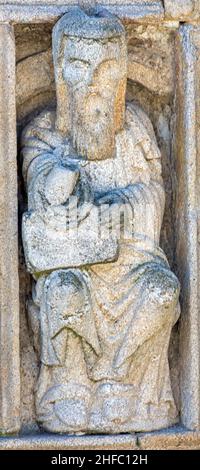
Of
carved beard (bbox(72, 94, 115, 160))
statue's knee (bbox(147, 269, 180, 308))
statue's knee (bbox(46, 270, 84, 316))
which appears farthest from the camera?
carved beard (bbox(72, 94, 115, 160))

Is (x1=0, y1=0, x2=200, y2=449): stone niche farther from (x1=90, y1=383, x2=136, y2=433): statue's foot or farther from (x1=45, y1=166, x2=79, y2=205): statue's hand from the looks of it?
(x1=45, y1=166, x2=79, y2=205): statue's hand

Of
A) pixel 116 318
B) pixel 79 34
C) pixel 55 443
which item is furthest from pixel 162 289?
pixel 79 34

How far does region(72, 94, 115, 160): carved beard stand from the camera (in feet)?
32.1

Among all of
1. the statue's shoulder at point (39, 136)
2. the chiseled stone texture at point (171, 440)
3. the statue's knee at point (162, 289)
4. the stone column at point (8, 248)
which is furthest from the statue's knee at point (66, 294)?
the chiseled stone texture at point (171, 440)

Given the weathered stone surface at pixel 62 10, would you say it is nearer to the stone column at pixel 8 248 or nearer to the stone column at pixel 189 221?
the stone column at pixel 8 248

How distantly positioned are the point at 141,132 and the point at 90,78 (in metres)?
0.42

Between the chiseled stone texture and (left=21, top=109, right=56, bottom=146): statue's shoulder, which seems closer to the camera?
the chiseled stone texture

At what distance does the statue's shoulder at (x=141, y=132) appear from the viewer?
998 centimetres

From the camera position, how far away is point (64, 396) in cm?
972

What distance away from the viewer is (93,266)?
9711 mm

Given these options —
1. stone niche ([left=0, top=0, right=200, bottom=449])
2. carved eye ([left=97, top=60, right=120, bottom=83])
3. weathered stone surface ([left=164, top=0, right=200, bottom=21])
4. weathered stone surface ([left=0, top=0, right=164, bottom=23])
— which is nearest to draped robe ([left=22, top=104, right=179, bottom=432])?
stone niche ([left=0, top=0, right=200, bottom=449])

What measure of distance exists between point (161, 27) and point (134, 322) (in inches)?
56.2

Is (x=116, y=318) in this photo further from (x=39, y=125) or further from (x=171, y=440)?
(x=39, y=125)

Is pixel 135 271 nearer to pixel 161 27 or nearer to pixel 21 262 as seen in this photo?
pixel 21 262
